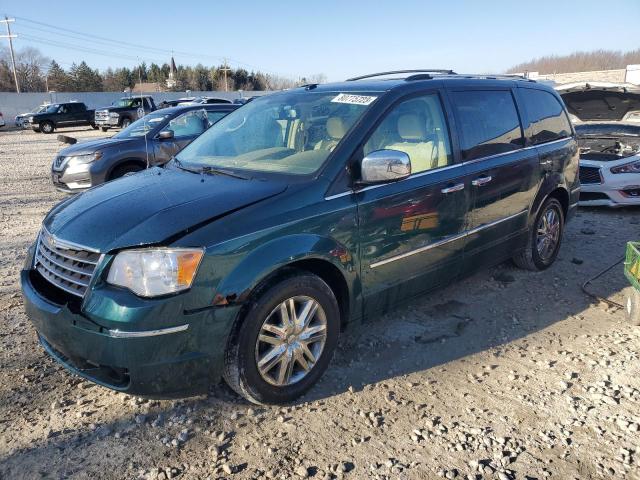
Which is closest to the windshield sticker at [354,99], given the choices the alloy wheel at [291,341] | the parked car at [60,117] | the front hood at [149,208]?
the front hood at [149,208]

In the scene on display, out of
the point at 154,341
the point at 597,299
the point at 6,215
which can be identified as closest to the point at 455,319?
the point at 597,299

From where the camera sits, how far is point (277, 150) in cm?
357

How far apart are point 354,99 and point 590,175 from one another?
583 cm

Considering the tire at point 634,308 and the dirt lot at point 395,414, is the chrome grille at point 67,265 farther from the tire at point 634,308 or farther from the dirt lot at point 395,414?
the tire at point 634,308

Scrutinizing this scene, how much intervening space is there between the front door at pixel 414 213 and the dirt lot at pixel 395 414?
50 centimetres

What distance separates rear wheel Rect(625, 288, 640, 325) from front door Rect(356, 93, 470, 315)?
1.45 meters

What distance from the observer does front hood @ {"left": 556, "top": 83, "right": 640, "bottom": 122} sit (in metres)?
7.55

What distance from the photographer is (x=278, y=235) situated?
2766 millimetres

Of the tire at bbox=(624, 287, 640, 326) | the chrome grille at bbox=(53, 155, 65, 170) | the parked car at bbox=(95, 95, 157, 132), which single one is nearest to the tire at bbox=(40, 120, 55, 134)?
the parked car at bbox=(95, 95, 157, 132)

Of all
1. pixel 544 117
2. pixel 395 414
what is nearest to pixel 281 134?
pixel 395 414

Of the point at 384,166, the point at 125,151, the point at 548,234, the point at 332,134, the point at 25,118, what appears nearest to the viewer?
the point at 384,166

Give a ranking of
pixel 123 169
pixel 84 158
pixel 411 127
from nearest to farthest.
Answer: pixel 411 127, pixel 84 158, pixel 123 169

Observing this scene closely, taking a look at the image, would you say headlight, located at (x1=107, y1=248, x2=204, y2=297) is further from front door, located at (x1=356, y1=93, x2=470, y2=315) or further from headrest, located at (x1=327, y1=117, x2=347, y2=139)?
headrest, located at (x1=327, y1=117, x2=347, y2=139)

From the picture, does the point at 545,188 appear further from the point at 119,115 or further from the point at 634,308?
the point at 119,115
